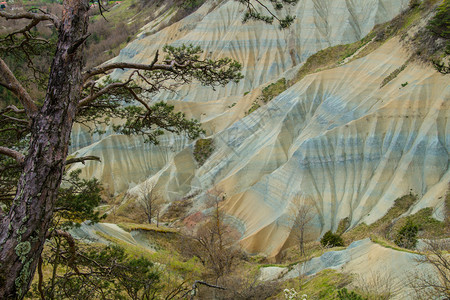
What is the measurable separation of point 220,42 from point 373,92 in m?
38.2

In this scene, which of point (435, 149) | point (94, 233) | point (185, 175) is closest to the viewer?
point (94, 233)

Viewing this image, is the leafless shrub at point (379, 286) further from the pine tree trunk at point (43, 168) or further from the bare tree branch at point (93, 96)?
the pine tree trunk at point (43, 168)

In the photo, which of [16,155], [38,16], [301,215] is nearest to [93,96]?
[38,16]

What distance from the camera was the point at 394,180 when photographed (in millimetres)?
28938

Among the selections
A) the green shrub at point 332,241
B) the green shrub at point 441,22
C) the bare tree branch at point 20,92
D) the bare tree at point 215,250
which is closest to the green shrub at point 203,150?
the bare tree at point 215,250

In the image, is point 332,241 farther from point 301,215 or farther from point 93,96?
point 93,96

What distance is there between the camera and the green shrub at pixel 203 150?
148 feet

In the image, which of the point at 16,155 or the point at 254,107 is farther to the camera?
the point at 254,107

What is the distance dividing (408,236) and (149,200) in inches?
974

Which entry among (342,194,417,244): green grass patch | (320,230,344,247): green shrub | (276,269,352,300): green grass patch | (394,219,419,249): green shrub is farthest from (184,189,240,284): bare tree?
(394,219,419,249): green shrub

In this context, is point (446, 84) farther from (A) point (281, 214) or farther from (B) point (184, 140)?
(B) point (184, 140)

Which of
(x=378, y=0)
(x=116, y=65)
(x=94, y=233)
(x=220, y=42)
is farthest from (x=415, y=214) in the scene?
(x=220, y=42)

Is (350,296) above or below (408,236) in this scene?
above

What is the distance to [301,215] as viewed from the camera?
93.5 feet
